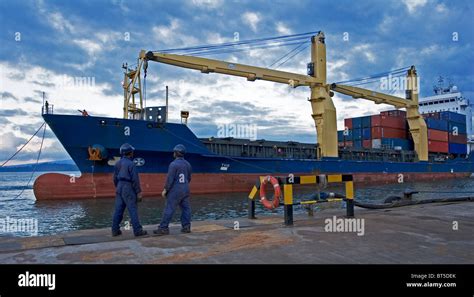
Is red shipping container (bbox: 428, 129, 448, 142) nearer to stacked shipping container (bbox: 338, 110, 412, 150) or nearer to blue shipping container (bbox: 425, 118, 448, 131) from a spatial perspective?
blue shipping container (bbox: 425, 118, 448, 131)

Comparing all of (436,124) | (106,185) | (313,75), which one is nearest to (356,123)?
(436,124)

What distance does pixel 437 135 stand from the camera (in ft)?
124

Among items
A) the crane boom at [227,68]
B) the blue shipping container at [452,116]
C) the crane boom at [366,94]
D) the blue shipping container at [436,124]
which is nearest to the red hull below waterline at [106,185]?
the crane boom at [227,68]

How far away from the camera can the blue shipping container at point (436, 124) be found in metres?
36.3

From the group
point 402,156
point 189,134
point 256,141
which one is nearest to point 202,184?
point 189,134

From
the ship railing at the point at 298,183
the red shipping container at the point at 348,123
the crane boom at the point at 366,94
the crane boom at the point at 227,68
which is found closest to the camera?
the ship railing at the point at 298,183

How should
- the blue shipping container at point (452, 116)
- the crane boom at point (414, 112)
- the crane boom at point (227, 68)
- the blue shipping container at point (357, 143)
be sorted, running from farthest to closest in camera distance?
the blue shipping container at point (452, 116) < the blue shipping container at point (357, 143) < the crane boom at point (414, 112) < the crane boom at point (227, 68)

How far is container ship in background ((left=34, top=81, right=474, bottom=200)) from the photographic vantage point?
16.6 meters

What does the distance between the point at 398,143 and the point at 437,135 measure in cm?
555

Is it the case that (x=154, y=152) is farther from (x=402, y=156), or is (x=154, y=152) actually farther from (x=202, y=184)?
(x=402, y=156)

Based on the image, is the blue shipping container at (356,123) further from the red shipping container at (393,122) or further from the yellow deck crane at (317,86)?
the yellow deck crane at (317,86)

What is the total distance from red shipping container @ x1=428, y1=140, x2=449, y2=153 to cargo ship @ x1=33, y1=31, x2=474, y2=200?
279cm
